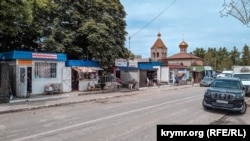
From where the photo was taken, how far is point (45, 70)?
75.3ft

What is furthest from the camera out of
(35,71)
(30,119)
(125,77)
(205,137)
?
(125,77)

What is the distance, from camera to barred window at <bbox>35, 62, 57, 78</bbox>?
2234 centimetres

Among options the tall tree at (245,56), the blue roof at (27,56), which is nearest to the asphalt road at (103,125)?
the blue roof at (27,56)

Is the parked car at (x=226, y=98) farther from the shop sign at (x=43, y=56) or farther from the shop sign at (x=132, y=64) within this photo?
the shop sign at (x=132, y=64)

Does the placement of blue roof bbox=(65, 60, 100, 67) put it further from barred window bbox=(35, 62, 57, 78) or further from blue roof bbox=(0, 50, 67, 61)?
barred window bbox=(35, 62, 57, 78)

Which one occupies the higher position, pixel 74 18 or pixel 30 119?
pixel 74 18

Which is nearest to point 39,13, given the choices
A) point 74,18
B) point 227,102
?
point 74,18

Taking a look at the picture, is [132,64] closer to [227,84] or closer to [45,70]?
[45,70]

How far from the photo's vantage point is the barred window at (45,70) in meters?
22.3

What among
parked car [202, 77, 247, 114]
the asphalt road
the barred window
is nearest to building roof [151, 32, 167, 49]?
the barred window

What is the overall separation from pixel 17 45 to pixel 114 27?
402 inches

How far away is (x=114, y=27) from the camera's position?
30.3 meters

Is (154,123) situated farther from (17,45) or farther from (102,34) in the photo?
(17,45)


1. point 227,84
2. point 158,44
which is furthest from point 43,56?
point 158,44
